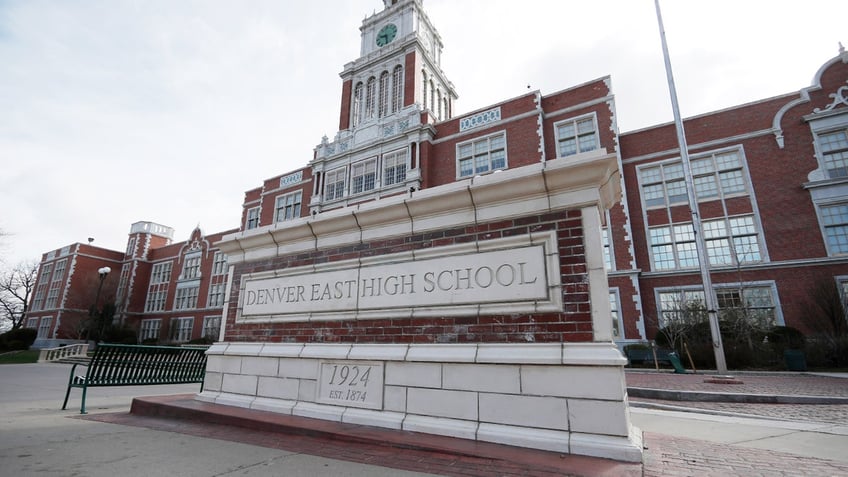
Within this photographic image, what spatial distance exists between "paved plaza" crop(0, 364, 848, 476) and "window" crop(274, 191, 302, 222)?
79.3 ft

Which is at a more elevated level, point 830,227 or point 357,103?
point 357,103

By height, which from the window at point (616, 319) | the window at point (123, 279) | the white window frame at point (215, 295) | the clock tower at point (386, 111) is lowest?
the window at point (616, 319)

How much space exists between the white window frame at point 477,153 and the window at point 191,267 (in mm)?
29926

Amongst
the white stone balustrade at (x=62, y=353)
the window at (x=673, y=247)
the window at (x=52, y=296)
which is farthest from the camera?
the window at (x=52, y=296)

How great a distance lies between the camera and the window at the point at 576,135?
1923 cm

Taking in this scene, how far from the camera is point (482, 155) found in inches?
858

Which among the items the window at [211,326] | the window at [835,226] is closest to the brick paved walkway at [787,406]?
the window at [835,226]

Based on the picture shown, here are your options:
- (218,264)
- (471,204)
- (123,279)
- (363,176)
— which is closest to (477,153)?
(363,176)

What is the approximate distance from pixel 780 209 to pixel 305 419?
68.1ft

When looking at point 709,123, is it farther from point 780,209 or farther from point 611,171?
point 611,171

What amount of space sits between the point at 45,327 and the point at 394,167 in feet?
149

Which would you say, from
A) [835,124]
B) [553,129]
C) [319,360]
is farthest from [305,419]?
[835,124]

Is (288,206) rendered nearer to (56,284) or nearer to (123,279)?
(123,279)

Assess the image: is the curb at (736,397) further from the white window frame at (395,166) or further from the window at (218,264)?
the window at (218,264)
